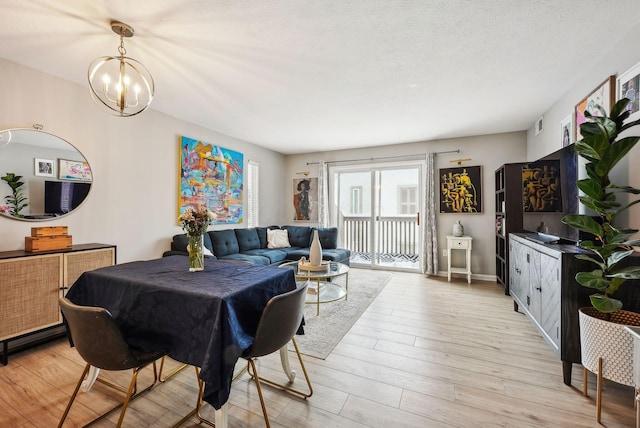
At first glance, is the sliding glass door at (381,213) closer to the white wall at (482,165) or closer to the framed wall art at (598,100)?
the white wall at (482,165)

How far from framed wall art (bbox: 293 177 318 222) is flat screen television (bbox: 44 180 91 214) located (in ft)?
12.4

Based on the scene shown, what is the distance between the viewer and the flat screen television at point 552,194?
2.20 metres

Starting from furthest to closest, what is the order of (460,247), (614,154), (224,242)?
1. (460,247)
2. (224,242)
3. (614,154)

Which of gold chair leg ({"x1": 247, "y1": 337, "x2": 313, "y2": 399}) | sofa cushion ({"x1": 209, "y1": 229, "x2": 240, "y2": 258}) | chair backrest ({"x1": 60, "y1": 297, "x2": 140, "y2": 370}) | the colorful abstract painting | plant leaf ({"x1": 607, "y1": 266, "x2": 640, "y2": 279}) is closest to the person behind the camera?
chair backrest ({"x1": 60, "y1": 297, "x2": 140, "y2": 370})

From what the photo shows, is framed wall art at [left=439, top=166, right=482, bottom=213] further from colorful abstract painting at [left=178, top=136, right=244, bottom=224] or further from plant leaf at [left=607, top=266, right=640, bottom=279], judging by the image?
colorful abstract painting at [left=178, top=136, right=244, bottom=224]

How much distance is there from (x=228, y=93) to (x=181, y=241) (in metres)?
1.98

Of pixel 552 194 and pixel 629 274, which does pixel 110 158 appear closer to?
pixel 629 274

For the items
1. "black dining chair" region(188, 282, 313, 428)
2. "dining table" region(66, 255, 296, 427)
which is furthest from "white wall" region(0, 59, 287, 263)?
"black dining chair" region(188, 282, 313, 428)

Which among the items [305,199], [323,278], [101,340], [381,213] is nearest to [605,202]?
Answer: [323,278]

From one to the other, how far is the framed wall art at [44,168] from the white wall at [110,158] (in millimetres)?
292

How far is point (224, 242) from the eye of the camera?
4105 mm

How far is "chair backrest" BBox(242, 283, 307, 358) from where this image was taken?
128 cm

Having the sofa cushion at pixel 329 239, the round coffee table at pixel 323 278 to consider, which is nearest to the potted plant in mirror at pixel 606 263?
the round coffee table at pixel 323 278

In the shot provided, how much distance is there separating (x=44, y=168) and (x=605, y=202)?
14.5 feet
